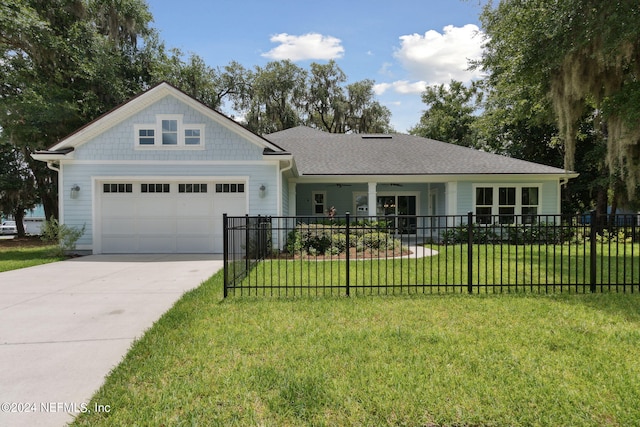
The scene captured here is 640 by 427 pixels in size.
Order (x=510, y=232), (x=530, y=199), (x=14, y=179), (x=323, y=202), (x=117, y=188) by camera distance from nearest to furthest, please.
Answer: (x=510, y=232) → (x=117, y=188) → (x=530, y=199) → (x=323, y=202) → (x=14, y=179)

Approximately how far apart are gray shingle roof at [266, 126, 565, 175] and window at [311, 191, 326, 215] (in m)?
1.86

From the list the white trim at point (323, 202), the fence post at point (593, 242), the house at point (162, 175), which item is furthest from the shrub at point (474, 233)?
the white trim at point (323, 202)

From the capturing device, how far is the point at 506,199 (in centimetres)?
1466

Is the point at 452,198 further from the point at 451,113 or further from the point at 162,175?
the point at 451,113

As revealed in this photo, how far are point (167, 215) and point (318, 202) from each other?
743 cm

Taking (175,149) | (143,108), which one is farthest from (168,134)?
(143,108)

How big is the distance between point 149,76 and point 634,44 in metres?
22.5

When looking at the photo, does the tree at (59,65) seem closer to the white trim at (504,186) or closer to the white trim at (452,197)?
the white trim at (452,197)

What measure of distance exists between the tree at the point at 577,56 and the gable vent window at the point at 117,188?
40.6ft

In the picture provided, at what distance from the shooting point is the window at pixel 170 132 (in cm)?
1152

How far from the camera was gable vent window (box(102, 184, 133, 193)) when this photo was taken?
461 inches

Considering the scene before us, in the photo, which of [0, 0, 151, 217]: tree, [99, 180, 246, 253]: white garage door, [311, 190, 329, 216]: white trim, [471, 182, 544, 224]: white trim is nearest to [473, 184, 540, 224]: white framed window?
[471, 182, 544, 224]: white trim

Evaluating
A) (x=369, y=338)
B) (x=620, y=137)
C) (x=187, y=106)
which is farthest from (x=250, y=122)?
(x=369, y=338)

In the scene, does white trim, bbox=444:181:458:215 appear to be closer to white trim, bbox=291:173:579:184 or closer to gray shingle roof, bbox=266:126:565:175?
white trim, bbox=291:173:579:184
